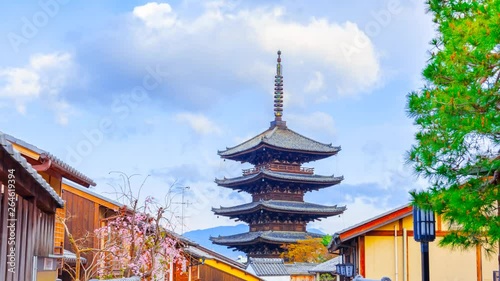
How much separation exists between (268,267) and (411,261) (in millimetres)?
21412

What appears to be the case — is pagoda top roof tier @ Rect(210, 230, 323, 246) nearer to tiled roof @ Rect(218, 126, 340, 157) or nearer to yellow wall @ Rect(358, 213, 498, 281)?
tiled roof @ Rect(218, 126, 340, 157)

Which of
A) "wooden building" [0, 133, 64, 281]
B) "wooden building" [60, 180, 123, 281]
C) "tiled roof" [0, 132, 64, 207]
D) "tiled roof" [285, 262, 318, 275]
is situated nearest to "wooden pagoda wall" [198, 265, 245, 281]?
"tiled roof" [285, 262, 318, 275]

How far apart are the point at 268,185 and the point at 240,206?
2.51 metres

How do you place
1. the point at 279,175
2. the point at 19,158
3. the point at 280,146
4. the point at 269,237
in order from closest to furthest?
the point at 19,158, the point at 269,237, the point at 279,175, the point at 280,146

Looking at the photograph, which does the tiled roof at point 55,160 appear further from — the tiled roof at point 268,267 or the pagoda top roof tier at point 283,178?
the pagoda top roof tier at point 283,178

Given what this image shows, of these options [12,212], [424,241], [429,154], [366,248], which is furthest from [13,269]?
[366,248]

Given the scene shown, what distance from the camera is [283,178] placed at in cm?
4338

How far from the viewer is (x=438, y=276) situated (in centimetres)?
1716

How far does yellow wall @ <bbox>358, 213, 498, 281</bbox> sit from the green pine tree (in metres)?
7.94

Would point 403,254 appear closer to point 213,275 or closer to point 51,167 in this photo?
point 51,167

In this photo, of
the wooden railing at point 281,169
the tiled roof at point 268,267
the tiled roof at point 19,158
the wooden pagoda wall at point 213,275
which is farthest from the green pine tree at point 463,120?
the wooden railing at point 281,169

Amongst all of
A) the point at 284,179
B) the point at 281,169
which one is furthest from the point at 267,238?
the point at 281,169

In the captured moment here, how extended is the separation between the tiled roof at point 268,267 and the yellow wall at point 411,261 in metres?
19.9

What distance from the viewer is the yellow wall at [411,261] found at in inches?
677
